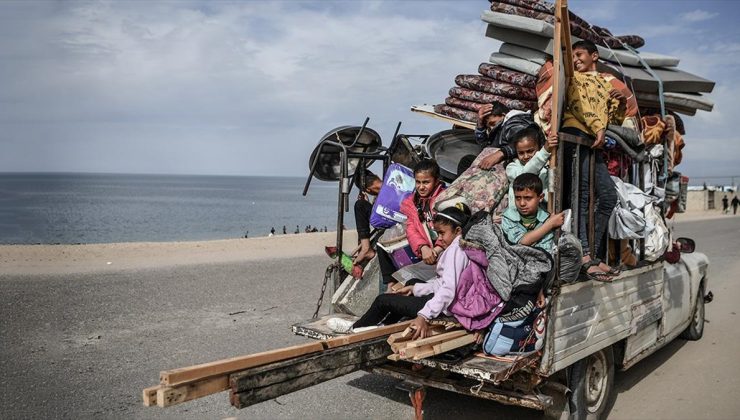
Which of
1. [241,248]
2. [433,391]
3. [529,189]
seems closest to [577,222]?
[529,189]

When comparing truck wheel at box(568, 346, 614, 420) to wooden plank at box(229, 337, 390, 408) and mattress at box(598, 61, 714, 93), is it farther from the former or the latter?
mattress at box(598, 61, 714, 93)

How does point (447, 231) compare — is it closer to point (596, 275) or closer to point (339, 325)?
point (596, 275)

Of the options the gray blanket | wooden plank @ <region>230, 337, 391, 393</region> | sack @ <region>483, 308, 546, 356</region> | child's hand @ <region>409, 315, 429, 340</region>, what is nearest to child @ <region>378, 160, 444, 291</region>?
the gray blanket

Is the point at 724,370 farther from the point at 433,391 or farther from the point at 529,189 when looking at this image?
the point at 529,189

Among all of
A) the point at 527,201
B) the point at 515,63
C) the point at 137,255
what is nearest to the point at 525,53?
the point at 515,63

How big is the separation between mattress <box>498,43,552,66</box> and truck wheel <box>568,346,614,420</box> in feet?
9.64

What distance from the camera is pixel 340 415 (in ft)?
17.2

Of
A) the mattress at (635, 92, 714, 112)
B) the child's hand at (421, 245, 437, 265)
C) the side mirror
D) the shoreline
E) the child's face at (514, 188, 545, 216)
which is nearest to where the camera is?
the child's face at (514, 188, 545, 216)

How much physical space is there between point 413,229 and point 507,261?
3.97 feet

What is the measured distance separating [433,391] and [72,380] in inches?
138

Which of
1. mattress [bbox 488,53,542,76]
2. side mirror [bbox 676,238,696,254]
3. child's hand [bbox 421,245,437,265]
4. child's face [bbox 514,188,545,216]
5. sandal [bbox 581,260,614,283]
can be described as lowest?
side mirror [bbox 676,238,696,254]

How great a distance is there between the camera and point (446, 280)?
4.06 m

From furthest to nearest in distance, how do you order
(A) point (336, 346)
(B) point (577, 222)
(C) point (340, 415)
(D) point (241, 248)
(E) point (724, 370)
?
(D) point (241, 248)
(E) point (724, 370)
(C) point (340, 415)
(B) point (577, 222)
(A) point (336, 346)

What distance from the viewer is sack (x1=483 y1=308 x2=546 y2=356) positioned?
154 inches
